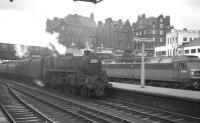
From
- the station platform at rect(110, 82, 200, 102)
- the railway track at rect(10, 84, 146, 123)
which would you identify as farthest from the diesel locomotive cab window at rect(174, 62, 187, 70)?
the railway track at rect(10, 84, 146, 123)

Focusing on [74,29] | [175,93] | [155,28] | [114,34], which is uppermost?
[155,28]

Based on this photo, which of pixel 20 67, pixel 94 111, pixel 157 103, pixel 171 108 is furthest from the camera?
pixel 20 67

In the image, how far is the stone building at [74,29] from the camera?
57037mm

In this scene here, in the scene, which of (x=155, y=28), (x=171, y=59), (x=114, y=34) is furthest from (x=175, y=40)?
(x=171, y=59)

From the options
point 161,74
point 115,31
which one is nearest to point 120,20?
point 115,31

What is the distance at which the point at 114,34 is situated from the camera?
80375mm

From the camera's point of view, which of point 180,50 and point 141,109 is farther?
point 180,50

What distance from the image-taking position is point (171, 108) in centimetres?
1378

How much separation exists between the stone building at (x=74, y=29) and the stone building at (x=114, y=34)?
263cm

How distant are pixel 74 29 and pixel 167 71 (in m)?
46.7

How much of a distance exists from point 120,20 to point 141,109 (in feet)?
237

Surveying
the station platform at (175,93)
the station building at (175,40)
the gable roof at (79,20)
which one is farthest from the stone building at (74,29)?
the station platform at (175,93)

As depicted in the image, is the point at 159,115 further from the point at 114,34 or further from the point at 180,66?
the point at 114,34

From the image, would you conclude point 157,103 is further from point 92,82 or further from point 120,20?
point 120,20
